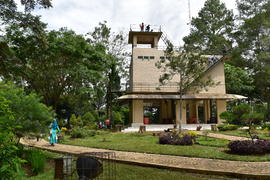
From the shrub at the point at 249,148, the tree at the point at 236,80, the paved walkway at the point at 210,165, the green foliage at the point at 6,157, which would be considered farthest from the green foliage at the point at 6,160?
the tree at the point at 236,80

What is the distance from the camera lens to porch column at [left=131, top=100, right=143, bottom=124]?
2402 centimetres

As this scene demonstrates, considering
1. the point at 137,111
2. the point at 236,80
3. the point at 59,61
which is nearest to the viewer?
the point at 59,61

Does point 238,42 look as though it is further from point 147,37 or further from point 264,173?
point 264,173

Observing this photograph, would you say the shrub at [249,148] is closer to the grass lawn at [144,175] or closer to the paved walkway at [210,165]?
the paved walkway at [210,165]

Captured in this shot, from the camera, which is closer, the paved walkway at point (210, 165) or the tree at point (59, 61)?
the paved walkway at point (210, 165)

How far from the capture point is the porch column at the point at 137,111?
24.0 m

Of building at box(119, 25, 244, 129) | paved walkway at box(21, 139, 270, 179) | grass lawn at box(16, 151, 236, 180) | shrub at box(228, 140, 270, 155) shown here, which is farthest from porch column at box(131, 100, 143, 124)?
grass lawn at box(16, 151, 236, 180)

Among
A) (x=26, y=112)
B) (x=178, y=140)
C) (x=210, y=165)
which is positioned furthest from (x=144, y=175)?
(x=178, y=140)

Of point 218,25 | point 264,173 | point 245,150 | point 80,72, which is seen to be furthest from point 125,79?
point 264,173

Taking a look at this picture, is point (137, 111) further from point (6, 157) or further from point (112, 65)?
point (6, 157)

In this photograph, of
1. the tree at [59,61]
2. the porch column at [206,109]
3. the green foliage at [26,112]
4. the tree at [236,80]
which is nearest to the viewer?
the green foliage at [26,112]

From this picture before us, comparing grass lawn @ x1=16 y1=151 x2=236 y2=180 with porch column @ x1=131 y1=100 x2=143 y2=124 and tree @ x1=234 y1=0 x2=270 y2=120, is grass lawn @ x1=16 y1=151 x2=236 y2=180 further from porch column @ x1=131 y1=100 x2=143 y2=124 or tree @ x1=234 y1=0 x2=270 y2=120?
tree @ x1=234 y1=0 x2=270 y2=120

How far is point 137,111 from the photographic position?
79.1 feet

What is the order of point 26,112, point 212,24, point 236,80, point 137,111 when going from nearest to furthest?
point 26,112
point 137,111
point 236,80
point 212,24
